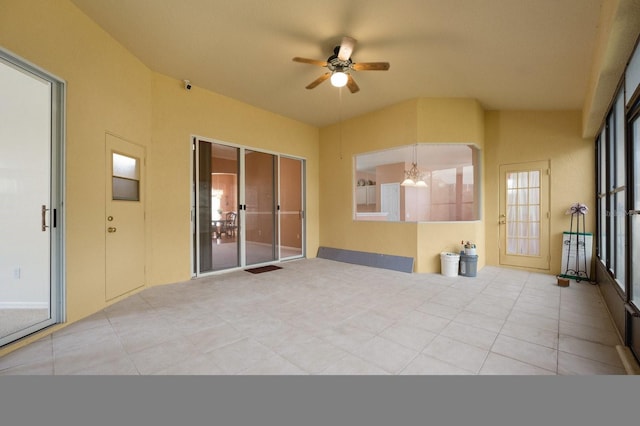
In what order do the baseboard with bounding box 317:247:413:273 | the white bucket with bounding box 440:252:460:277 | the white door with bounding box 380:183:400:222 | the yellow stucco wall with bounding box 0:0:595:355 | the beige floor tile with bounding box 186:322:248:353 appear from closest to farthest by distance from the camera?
the beige floor tile with bounding box 186:322:248:353 → the yellow stucco wall with bounding box 0:0:595:355 → the white bucket with bounding box 440:252:460:277 → the baseboard with bounding box 317:247:413:273 → the white door with bounding box 380:183:400:222

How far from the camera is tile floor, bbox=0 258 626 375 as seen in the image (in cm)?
187

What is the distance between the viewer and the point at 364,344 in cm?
218

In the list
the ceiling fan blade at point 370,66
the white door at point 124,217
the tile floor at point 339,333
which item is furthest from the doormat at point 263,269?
the ceiling fan blade at point 370,66

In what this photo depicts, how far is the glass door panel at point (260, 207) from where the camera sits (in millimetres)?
5102

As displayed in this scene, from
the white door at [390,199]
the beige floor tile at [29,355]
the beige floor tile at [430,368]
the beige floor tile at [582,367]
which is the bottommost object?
the beige floor tile at [582,367]

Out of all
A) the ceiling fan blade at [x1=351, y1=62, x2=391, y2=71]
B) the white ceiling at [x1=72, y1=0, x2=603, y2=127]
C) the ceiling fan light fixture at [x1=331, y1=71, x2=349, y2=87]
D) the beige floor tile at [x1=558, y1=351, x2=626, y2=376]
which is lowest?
the beige floor tile at [x1=558, y1=351, x2=626, y2=376]

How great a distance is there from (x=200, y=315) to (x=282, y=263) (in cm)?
277

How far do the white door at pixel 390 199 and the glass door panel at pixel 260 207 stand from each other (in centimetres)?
398

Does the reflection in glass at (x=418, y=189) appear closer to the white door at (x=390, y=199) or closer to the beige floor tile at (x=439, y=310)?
the white door at (x=390, y=199)

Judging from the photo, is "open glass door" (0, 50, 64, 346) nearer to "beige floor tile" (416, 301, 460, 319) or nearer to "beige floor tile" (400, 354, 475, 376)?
"beige floor tile" (400, 354, 475, 376)

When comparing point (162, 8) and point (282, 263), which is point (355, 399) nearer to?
point (162, 8)

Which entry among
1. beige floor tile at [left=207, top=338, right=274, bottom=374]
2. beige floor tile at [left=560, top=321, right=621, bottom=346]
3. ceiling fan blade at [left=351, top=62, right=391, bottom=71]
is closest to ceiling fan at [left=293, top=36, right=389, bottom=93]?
ceiling fan blade at [left=351, top=62, right=391, bottom=71]

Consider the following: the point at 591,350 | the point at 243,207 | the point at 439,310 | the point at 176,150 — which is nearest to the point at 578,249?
the point at 591,350

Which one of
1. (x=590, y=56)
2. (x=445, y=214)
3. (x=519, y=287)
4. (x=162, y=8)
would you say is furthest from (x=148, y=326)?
(x=445, y=214)
